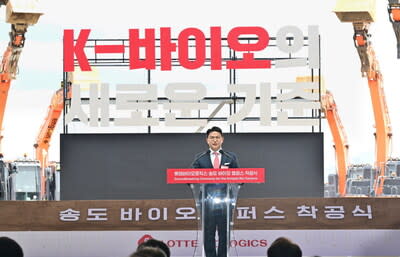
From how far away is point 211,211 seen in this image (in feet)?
42.8

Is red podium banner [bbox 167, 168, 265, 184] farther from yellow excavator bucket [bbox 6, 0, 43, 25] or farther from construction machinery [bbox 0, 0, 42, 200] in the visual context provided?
yellow excavator bucket [bbox 6, 0, 43, 25]

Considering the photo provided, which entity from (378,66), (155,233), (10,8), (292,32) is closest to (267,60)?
(292,32)

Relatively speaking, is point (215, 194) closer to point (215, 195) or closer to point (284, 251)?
point (215, 195)

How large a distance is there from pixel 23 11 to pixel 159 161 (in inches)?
548

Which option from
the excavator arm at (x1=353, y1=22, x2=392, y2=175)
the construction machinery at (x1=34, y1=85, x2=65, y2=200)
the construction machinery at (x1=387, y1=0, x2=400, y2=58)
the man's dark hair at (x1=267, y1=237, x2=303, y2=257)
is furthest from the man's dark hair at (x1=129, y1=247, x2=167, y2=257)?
the construction machinery at (x1=34, y1=85, x2=65, y2=200)

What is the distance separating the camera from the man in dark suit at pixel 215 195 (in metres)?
12.6

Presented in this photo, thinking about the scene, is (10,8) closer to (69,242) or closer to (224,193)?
(69,242)

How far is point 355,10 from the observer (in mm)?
38156

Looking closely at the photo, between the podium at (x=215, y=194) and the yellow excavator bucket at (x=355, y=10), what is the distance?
2506cm

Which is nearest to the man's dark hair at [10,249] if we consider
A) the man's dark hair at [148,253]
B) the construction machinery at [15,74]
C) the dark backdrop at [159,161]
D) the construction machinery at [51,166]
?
the man's dark hair at [148,253]

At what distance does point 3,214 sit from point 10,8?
20386 millimetres

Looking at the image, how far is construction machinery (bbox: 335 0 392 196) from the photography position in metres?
38.2

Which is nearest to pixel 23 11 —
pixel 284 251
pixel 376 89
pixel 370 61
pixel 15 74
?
pixel 15 74

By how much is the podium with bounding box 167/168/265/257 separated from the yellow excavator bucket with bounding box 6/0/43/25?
2616 centimetres
